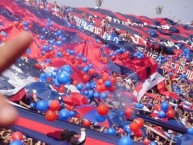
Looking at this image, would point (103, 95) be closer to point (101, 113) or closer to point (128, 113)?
point (128, 113)

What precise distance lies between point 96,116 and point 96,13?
902 inches

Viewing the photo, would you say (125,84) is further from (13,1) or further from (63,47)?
(13,1)

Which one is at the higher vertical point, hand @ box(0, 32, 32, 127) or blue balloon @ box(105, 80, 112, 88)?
hand @ box(0, 32, 32, 127)

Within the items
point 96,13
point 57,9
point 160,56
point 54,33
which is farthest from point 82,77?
point 96,13

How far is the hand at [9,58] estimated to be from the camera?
508 millimetres

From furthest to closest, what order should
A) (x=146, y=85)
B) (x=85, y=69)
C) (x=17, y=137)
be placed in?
1. (x=85, y=69)
2. (x=146, y=85)
3. (x=17, y=137)

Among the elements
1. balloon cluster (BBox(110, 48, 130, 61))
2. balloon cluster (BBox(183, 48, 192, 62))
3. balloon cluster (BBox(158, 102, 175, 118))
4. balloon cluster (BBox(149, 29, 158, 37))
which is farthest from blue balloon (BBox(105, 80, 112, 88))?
balloon cluster (BBox(149, 29, 158, 37))

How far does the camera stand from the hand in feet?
1.67

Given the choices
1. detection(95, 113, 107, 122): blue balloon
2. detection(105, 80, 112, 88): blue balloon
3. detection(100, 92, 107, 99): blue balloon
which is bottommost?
detection(100, 92, 107, 99): blue balloon

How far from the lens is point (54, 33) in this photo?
1852 cm

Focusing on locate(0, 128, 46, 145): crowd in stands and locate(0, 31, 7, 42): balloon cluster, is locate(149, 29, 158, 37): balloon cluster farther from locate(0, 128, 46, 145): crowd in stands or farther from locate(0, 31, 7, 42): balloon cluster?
locate(0, 128, 46, 145): crowd in stands

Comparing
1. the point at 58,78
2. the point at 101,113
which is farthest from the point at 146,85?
the point at 101,113

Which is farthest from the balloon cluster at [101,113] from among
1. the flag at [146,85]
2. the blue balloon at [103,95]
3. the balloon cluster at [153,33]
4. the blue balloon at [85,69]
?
the balloon cluster at [153,33]

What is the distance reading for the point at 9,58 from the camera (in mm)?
532
